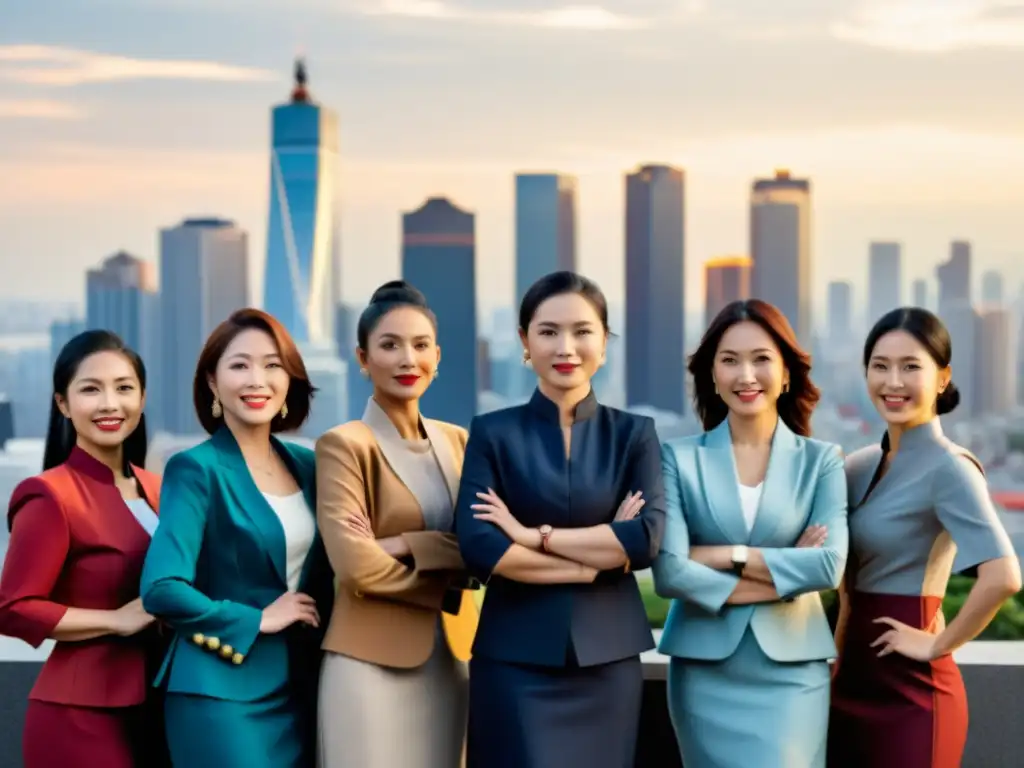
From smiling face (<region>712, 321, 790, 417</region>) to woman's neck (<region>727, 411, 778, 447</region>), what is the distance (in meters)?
0.06

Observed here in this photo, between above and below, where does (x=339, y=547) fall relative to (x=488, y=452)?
below

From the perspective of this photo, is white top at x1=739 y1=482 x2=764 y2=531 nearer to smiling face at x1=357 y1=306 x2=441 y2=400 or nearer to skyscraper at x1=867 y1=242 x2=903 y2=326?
smiling face at x1=357 y1=306 x2=441 y2=400

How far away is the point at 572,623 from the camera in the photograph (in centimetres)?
325

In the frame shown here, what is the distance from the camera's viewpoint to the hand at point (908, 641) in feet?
11.1

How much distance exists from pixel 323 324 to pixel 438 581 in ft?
155

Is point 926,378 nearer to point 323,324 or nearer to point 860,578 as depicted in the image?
point 860,578

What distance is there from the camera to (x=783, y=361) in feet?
11.4

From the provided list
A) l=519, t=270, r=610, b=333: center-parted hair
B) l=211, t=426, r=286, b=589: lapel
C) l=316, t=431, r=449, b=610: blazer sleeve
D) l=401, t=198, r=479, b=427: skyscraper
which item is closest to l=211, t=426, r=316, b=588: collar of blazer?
l=211, t=426, r=286, b=589: lapel

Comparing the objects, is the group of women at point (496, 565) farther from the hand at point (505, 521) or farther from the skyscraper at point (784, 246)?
the skyscraper at point (784, 246)

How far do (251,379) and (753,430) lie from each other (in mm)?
1240

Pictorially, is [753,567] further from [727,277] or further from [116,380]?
[727,277]

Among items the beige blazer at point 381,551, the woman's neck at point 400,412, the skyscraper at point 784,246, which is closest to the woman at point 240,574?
the beige blazer at point 381,551

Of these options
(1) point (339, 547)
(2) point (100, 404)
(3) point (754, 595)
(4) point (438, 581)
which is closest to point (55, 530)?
(2) point (100, 404)

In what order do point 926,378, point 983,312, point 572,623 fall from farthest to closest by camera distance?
point 983,312 < point 926,378 < point 572,623
